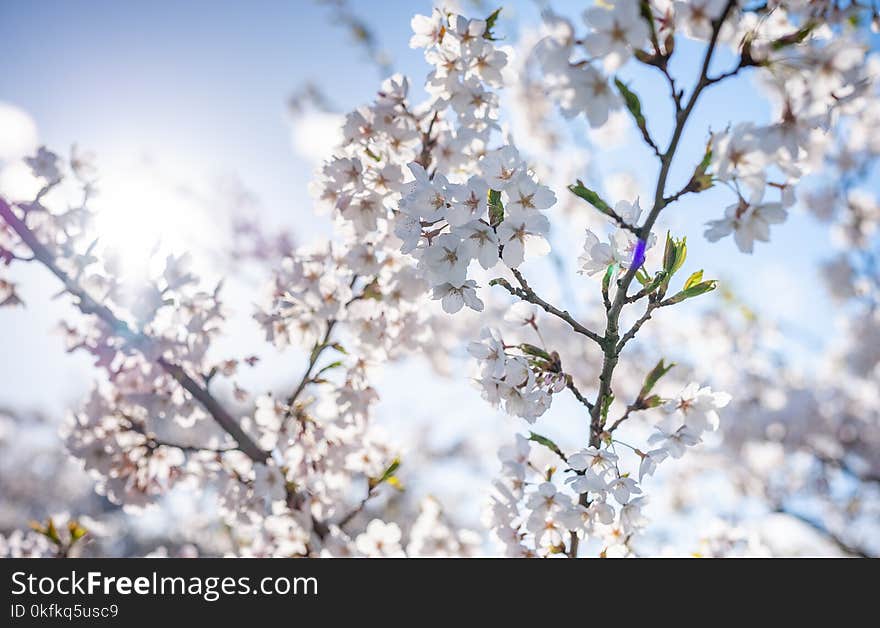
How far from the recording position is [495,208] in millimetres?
1340

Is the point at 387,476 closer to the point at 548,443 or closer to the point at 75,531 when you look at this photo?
the point at 548,443

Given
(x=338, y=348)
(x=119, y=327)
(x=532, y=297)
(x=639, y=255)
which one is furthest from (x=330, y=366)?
Result: (x=639, y=255)

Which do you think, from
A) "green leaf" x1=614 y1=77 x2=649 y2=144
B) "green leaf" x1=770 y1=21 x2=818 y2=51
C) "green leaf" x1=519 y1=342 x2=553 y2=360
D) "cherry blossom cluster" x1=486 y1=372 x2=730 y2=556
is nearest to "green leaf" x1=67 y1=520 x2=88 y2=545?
"cherry blossom cluster" x1=486 y1=372 x2=730 y2=556

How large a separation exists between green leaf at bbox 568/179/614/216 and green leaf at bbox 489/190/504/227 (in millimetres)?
166

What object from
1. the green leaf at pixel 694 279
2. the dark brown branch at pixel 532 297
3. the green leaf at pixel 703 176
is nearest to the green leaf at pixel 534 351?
the dark brown branch at pixel 532 297

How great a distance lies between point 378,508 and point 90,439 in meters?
14.5

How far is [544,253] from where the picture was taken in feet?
4.64

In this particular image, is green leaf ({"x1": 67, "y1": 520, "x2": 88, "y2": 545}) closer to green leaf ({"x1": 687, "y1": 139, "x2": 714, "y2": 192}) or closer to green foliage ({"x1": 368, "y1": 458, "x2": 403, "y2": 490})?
green foliage ({"x1": 368, "y1": 458, "x2": 403, "y2": 490})

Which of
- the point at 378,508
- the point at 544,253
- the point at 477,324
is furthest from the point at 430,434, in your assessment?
the point at 544,253

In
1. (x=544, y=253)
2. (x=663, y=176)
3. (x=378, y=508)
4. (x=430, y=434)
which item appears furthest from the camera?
(x=378, y=508)

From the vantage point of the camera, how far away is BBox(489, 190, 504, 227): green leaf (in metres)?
1.34

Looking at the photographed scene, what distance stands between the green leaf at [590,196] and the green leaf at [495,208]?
0.54 ft
